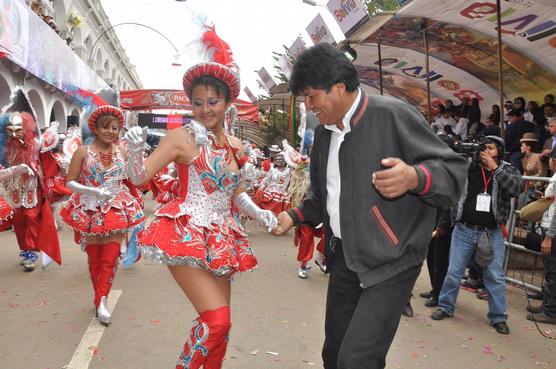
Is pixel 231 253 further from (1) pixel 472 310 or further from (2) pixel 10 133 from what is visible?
(2) pixel 10 133

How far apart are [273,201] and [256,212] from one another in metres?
6.11

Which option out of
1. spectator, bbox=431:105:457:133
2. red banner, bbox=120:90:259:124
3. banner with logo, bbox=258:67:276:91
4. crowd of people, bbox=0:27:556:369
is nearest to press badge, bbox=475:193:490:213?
crowd of people, bbox=0:27:556:369

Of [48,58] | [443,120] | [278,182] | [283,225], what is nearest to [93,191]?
[283,225]

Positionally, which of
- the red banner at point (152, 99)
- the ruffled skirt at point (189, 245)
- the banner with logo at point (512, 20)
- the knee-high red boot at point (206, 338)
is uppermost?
the banner with logo at point (512, 20)

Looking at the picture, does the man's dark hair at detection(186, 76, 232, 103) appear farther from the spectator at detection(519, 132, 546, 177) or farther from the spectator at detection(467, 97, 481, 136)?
the spectator at detection(467, 97, 481, 136)

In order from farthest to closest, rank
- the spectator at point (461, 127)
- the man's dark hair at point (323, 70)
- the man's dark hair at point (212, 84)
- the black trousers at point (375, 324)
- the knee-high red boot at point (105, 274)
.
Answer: the spectator at point (461, 127), the knee-high red boot at point (105, 274), the man's dark hair at point (212, 84), the man's dark hair at point (323, 70), the black trousers at point (375, 324)

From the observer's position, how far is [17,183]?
6.21m

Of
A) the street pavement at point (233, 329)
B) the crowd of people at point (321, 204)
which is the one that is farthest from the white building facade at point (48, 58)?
the crowd of people at point (321, 204)

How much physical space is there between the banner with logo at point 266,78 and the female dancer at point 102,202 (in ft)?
55.2

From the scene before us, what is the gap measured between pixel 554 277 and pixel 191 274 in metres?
4.20

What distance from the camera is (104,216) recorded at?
4500 millimetres

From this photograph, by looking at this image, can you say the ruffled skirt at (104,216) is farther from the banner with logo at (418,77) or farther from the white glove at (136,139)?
the banner with logo at (418,77)

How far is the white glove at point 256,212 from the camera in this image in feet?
8.98

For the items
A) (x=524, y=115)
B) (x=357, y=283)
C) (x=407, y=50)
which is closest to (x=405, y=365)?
(x=357, y=283)
